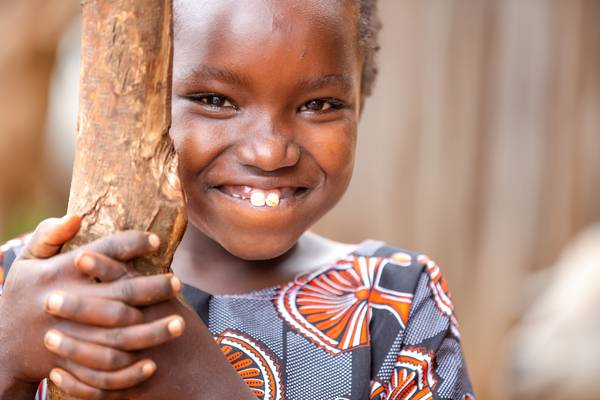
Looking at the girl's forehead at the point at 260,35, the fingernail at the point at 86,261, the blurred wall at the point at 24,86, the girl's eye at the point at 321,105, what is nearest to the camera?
the fingernail at the point at 86,261

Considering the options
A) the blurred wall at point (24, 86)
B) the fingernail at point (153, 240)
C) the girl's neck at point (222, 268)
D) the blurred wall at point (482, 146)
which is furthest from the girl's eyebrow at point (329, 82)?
the blurred wall at point (24, 86)

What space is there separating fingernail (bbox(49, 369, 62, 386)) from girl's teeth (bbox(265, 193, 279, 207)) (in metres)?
0.70

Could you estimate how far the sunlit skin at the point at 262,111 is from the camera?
1.91 meters

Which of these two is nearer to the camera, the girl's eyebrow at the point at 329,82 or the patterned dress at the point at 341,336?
the girl's eyebrow at the point at 329,82

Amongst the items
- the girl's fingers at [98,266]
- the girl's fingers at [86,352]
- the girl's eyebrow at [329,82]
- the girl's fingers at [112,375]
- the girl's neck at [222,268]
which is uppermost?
the girl's eyebrow at [329,82]

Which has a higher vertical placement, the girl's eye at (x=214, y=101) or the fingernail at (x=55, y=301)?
the girl's eye at (x=214, y=101)

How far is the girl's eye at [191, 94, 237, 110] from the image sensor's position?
1959 millimetres

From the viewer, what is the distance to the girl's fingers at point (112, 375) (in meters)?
1.38

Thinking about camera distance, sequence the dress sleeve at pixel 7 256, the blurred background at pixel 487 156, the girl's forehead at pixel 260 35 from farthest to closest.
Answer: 1. the blurred background at pixel 487 156
2. the dress sleeve at pixel 7 256
3. the girl's forehead at pixel 260 35

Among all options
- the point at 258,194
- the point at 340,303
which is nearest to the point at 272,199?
the point at 258,194

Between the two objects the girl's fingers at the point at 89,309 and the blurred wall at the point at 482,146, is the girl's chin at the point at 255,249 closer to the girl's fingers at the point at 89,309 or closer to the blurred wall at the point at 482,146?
the girl's fingers at the point at 89,309

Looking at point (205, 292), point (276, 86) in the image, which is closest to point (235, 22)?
point (276, 86)

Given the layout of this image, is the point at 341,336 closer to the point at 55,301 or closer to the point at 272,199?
the point at 272,199

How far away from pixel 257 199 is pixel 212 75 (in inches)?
10.7
